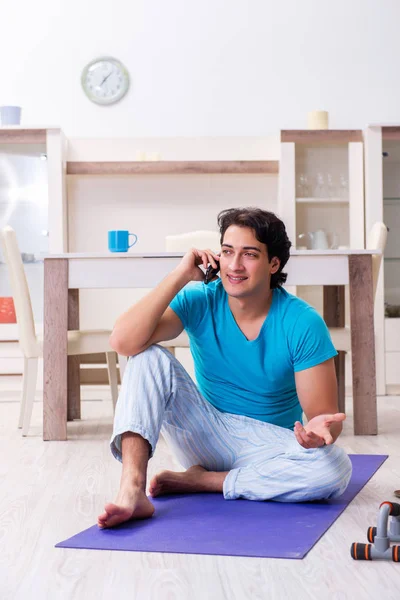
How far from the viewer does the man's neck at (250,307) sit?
222 centimetres

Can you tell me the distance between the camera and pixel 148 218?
528 cm

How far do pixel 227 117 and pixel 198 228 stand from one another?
0.71 meters

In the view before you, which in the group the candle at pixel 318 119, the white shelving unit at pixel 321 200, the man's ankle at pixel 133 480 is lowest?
the man's ankle at pixel 133 480

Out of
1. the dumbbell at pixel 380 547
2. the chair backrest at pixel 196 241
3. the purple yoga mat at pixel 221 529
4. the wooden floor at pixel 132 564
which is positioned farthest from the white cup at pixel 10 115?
the dumbbell at pixel 380 547

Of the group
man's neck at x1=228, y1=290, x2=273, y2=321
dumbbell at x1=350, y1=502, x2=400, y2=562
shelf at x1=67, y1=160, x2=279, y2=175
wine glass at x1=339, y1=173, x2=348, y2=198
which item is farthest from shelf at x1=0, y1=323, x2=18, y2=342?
dumbbell at x1=350, y1=502, x2=400, y2=562

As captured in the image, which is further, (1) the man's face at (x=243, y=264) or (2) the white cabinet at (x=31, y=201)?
(2) the white cabinet at (x=31, y=201)

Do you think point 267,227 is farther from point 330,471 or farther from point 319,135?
point 319,135

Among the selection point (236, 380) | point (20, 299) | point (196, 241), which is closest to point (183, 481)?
point (236, 380)

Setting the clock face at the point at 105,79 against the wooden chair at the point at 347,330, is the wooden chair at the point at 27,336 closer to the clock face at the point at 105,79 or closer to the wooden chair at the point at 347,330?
the wooden chair at the point at 347,330

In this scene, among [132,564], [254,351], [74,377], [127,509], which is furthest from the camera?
[74,377]

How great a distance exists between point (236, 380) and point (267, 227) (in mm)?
412

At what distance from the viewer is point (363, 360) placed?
338 centimetres

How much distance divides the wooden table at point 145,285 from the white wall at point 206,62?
2.06 meters

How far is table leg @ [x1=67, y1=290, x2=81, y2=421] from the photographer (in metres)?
3.92
